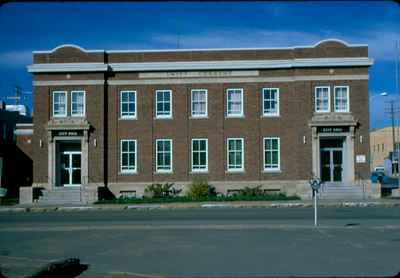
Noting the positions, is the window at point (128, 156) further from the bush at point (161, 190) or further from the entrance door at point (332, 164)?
the entrance door at point (332, 164)

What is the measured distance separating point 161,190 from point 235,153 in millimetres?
5543

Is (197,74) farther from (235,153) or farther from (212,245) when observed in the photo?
Result: (212,245)

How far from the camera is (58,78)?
38781mm

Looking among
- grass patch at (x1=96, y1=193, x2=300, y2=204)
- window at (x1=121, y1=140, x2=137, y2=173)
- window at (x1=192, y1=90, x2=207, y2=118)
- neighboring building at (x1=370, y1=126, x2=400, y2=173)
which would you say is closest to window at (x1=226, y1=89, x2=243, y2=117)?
window at (x1=192, y1=90, x2=207, y2=118)

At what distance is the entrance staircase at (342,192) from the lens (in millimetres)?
36219

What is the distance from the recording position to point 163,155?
38.5 metres

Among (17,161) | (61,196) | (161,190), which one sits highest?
(17,161)

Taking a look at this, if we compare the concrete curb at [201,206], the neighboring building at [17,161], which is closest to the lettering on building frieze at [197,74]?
the concrete curb at [201,206]

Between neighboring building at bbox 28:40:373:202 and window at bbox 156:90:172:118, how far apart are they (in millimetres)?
68

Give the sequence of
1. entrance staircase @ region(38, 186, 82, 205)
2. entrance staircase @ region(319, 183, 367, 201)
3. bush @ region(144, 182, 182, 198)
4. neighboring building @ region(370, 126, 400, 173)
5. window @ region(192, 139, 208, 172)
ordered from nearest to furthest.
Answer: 1. entrance staircase @ region(319, 183, 367, 201)
2. entrance staircase @ region(38, 186, 82, 205)
3. bush @ region(144, 182, 182, 198)
4. window @ region(192, 139, 208, 172)
5. neighboring building @ region(370, 126, 400, 173)

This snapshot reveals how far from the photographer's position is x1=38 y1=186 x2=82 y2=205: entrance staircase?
37000 millimetres

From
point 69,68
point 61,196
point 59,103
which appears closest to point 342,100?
point 69,68

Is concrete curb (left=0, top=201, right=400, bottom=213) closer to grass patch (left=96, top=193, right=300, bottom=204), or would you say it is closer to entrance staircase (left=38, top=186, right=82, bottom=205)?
grass patch (left=96, top=193, right=300, bottom=204)

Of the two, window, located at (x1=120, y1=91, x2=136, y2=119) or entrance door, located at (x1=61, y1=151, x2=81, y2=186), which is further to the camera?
entrance door, located at (x1=61, y1=151, x2=81, y2=186)
